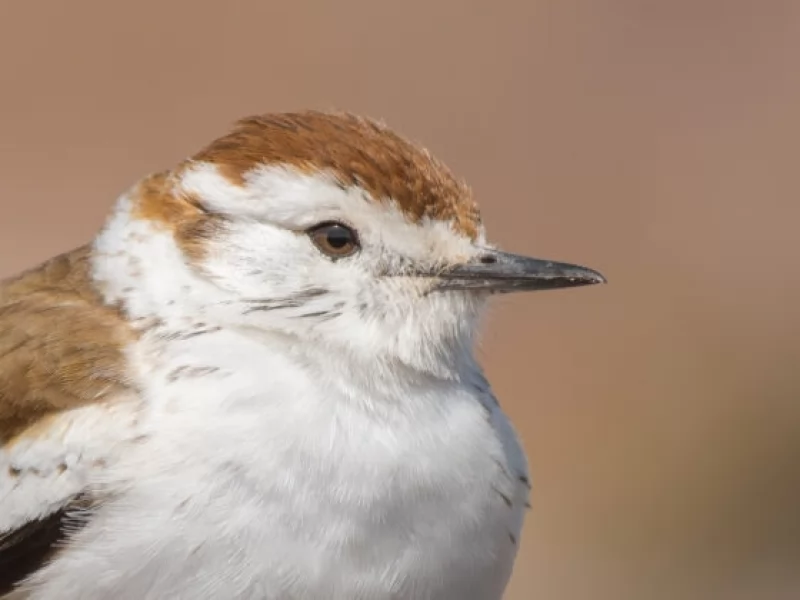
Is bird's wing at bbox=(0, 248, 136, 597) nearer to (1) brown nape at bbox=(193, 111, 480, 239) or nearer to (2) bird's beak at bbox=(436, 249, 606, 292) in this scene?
(1) brown nape at bbox=(193, 111, 480, 239)

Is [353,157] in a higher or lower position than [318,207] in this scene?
higher

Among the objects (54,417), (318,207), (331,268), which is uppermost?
(318,207)

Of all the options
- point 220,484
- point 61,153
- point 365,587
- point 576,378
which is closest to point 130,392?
point 220,484

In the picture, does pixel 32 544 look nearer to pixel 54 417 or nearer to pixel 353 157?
pixel 54 417

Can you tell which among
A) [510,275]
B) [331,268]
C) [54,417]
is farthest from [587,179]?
[54,417]

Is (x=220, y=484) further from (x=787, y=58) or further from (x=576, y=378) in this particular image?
(x=787, y=58)

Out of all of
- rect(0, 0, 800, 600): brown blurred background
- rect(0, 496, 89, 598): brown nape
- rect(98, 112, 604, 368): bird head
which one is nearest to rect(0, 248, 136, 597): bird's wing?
rect(0, 496, 89, 598): brown nape

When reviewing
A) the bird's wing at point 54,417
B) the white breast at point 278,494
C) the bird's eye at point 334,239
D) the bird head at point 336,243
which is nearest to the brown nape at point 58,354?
the bird's wing at point 54,417
